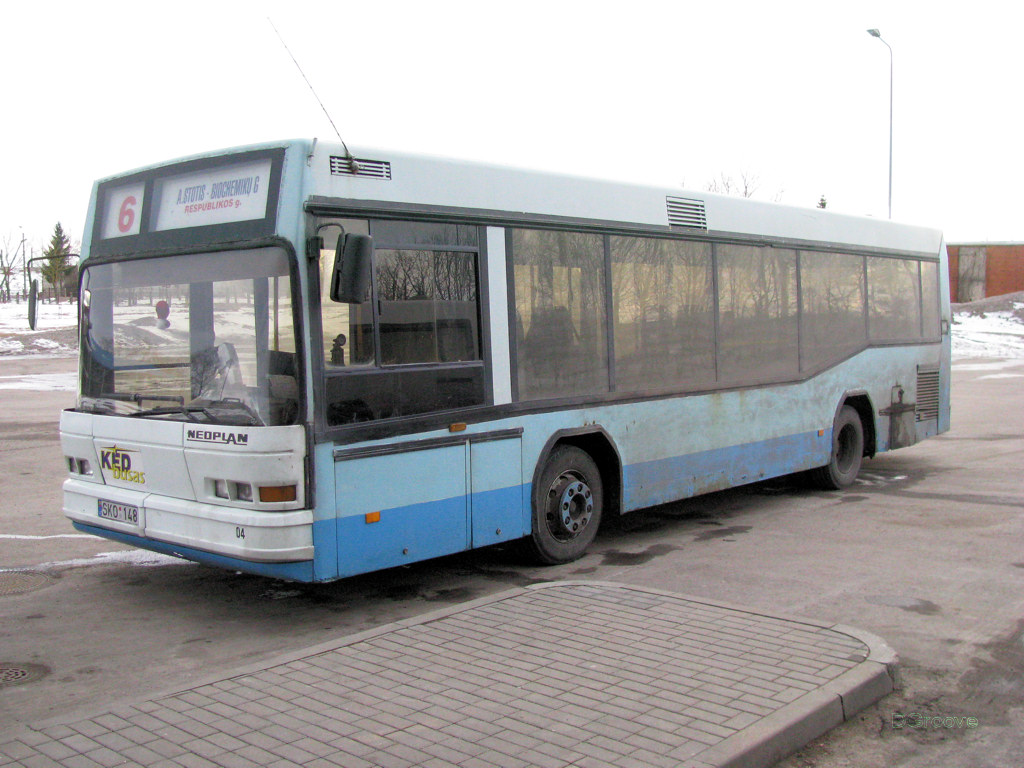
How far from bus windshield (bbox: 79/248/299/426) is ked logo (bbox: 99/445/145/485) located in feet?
0.87

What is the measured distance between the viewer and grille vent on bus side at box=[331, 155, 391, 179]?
6.23 meters

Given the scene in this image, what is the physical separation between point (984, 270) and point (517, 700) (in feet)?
232

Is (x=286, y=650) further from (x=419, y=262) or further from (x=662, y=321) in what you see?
(x=662, y=321)

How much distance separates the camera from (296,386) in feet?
19.6

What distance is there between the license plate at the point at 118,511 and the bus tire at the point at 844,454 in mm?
7430

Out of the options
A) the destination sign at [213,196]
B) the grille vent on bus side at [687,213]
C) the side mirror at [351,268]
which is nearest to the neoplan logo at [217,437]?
the side mirror at [351,268]

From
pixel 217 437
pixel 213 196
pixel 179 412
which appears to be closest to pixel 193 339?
pixel 179 412

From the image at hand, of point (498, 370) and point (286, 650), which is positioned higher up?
point (498, 370)

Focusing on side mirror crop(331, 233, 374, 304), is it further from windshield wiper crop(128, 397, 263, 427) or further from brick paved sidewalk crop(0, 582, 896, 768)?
brick paved sidewalk crop(0, 582, 896, 768)

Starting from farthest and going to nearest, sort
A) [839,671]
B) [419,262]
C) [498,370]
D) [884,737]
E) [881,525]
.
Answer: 1. [881,525]
2. [498,370]
3. [419,262]
4. [839,671]
5. [884,737]

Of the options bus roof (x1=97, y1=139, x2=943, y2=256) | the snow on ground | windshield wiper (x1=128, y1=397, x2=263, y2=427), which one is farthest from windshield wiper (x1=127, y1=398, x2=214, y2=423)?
the snow on ground

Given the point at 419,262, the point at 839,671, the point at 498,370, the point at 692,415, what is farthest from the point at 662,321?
the point at 839,671

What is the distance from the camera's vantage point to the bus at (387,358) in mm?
6031

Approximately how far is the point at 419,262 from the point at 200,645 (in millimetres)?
2791
